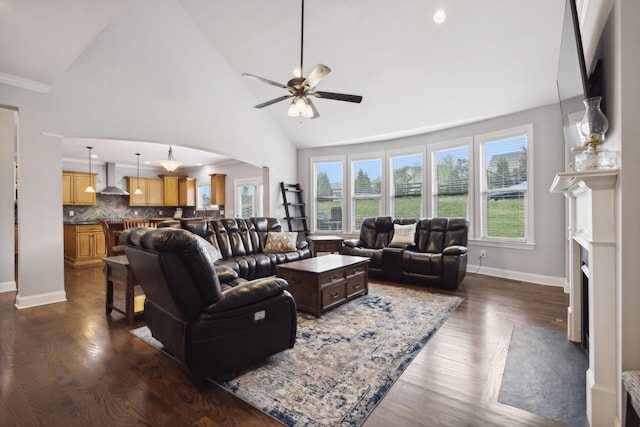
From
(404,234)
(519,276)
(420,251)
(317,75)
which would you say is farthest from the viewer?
(404,234)

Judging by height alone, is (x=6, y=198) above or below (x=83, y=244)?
above

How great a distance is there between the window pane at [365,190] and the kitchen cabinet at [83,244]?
5.88 metres

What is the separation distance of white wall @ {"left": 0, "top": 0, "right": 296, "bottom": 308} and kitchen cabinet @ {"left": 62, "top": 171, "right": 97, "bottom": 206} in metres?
4.32

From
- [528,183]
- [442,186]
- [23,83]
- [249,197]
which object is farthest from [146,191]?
[528,183]

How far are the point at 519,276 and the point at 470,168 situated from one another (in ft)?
6.42

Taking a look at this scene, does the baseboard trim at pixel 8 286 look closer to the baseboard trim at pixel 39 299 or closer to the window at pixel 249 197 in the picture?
the baseboard trim at pixel 39 299

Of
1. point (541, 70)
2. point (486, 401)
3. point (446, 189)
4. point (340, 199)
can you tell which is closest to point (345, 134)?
point (340, 199)

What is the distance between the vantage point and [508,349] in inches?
94.9

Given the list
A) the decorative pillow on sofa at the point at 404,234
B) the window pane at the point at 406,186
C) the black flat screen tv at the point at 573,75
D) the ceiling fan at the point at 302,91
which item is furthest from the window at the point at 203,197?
the black flat screen tv at the point at 573,75

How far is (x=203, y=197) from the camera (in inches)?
364

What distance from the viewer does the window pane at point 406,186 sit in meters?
5.86

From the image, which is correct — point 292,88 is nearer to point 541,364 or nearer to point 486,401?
point 486,401

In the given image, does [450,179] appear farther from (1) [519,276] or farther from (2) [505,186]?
(1) [519,276]

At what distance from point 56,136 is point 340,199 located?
4995mm
